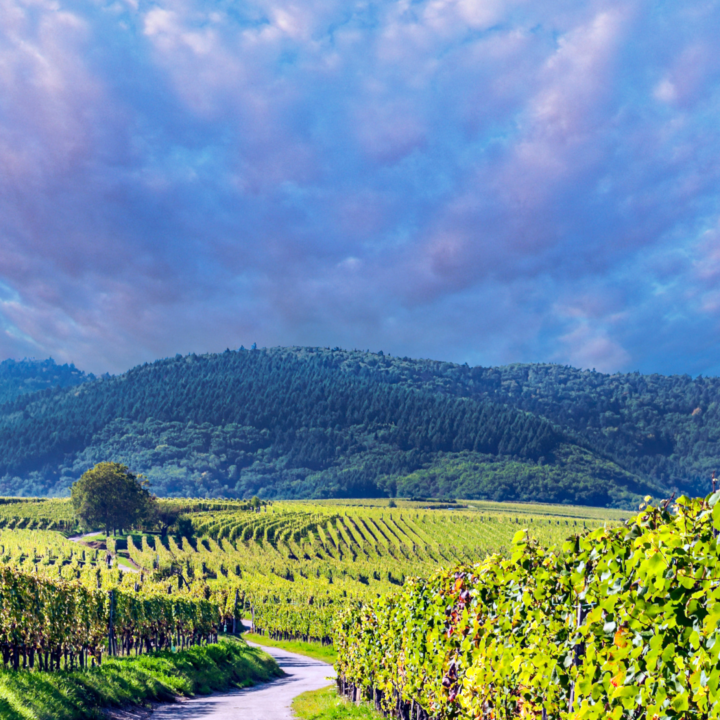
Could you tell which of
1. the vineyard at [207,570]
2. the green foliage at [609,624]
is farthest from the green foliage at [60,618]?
the green foliage at [609,624]

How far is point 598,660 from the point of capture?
3314 mm

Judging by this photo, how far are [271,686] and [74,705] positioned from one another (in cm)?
1570

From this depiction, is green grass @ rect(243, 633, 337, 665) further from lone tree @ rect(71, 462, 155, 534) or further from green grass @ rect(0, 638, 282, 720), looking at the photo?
lone tree @ rect(71, 462, 155, 534)

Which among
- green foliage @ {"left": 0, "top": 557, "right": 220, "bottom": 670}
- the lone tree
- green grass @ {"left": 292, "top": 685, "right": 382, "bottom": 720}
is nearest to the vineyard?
green foliage @ {"left": 0, "top": 557, "right": 220, "bottom": 670}

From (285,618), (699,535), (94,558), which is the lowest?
(285,618)

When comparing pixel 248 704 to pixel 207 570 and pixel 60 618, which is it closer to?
pixel 60 618

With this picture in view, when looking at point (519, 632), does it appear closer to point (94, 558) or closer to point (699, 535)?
point (699, 535)

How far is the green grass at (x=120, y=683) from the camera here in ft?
33.6

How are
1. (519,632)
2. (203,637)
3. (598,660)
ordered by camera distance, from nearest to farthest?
(598,660) < (519,632) < (203,637)

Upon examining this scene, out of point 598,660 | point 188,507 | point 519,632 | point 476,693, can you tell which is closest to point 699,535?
point 598,660

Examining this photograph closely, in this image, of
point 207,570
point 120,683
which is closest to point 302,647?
point 207,570

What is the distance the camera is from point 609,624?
9.37 ft

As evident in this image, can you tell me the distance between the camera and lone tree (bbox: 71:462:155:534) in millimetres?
95250

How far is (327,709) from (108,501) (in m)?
90.5
